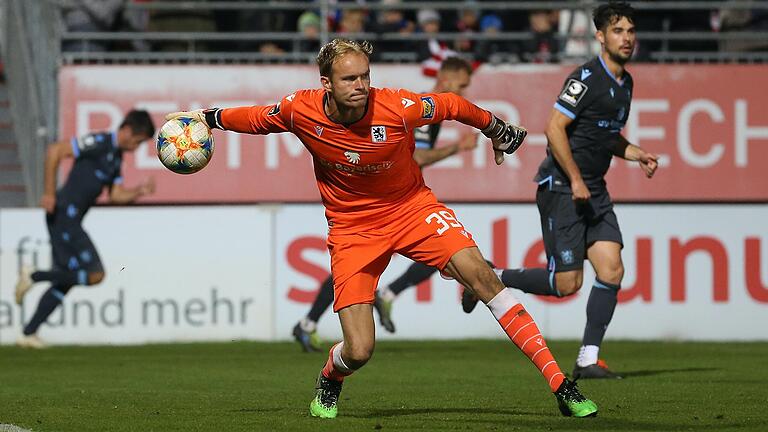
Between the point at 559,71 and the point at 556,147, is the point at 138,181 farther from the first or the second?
the point at 556,147

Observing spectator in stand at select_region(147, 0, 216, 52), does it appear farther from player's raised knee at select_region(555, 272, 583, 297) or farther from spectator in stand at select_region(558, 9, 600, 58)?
player's raised knee at select_region(555, 272, 583, 297)

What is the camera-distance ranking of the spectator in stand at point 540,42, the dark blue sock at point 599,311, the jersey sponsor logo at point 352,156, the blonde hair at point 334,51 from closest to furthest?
1. the blonde hair at point 334,51
2. the jersey sponsor logo at point 352,156
3. the dark blue sock at point 599,311
4. the spectator in stand at point 540,42

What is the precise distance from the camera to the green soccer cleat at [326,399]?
7.77 meters

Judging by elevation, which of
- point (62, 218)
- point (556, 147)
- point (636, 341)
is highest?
point (556, 147)

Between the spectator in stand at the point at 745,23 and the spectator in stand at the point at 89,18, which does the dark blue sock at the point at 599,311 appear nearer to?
the spectator in stand at the point at 745,23

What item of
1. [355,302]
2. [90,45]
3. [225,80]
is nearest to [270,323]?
[225,80]

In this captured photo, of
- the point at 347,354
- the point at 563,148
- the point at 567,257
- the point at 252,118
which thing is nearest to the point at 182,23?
→ the point at 563,148

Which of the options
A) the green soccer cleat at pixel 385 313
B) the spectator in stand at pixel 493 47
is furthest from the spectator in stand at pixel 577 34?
the green soccer cleat at pixel 385 313

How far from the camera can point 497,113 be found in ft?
54.2

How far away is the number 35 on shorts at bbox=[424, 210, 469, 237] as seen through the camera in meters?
7.71

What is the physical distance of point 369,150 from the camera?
7.52 metres

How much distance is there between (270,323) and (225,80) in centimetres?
296

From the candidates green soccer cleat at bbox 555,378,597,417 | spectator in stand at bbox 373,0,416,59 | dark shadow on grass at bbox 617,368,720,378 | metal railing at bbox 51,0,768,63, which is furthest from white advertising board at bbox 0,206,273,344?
green soccer cleat at bbox 555,378,597,417

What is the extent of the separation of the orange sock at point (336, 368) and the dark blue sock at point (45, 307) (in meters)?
7.04
